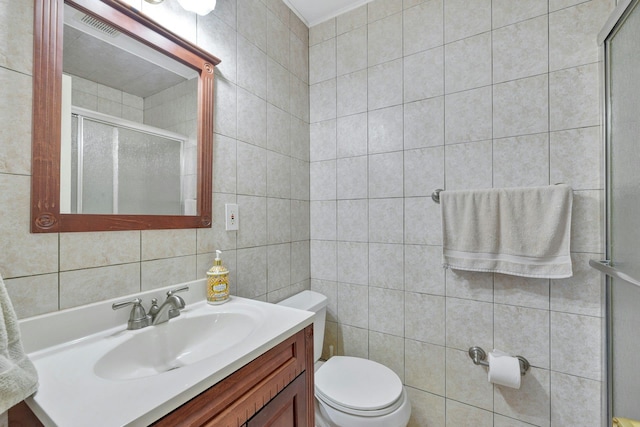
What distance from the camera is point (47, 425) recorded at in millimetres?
462

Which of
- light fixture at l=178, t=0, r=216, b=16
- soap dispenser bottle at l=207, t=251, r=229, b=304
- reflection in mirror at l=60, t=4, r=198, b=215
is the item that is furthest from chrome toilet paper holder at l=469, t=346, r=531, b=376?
light fixture at l=178, t=0, r=216, b=16

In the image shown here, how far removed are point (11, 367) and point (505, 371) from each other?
155 cm

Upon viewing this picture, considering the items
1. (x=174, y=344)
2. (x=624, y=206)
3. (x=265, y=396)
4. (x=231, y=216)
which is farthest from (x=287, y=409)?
(x=624, y=206)

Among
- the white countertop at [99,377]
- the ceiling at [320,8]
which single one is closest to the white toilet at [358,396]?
the white countertop at [99,377]

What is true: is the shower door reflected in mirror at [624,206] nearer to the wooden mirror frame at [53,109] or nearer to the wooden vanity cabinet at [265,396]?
the wooden vanity cabinet at [265,396]

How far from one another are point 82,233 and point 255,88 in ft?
3.25

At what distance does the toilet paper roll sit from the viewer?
3.82ft

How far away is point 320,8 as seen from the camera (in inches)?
66.6

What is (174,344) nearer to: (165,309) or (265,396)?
(165,309)

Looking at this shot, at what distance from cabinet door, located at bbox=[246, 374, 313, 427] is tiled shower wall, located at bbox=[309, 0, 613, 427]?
2.62 ft

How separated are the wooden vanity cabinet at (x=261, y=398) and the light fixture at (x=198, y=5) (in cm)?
122

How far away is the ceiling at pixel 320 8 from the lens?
5.37 ft

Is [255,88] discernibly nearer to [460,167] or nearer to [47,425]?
[460,167]

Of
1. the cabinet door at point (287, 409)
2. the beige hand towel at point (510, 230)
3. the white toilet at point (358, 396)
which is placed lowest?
the white toilet at point (358, 396)
